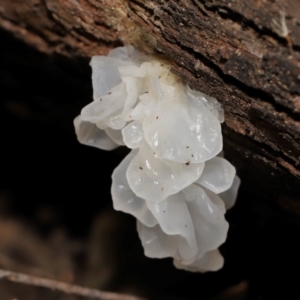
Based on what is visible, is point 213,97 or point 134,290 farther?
point 134,290

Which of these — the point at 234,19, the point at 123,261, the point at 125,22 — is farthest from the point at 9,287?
the point at 234,19

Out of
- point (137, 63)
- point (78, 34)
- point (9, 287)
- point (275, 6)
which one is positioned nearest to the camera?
point (275, 6)

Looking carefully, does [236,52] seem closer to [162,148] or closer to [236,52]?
[236,52]

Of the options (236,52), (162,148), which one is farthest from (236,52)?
(162,148)

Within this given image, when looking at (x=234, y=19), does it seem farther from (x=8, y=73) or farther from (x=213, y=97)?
(x=8, y=73)

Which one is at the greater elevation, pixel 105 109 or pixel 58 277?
pixel 105 109
